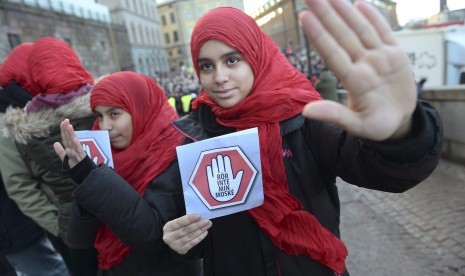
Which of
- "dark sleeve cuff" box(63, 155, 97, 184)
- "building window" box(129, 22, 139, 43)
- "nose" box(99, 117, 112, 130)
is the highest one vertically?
"building window" box(129, 22, 139, 43)

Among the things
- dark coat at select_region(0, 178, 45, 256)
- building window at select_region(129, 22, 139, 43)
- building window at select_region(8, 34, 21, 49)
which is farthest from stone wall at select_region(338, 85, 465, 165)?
building window at select_region(129, 22, 139, 43)

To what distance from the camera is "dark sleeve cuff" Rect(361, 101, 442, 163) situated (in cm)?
96

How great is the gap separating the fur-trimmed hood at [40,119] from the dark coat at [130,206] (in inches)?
26.4

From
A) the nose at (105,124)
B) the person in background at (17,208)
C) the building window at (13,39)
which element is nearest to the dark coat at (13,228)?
the person in background at (17,208)

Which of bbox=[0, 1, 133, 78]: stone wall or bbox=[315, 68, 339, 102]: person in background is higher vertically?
bbox=[0, 1, 133, 78]: stone wall

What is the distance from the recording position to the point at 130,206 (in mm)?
1475

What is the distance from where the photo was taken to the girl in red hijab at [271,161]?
1.32 meters

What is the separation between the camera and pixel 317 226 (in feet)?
4.38

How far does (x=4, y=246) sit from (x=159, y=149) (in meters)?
1.68

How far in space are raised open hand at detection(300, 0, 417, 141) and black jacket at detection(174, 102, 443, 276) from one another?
12 centimetres

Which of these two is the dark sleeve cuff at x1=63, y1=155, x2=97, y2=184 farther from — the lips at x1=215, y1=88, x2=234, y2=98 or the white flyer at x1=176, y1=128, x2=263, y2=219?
the lips at x1=215, y1=88, x2=234, y2=98

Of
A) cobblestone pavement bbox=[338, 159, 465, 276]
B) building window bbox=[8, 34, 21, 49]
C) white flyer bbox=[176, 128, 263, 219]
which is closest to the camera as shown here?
white flyer bbox=[176, 128, 263, 219]

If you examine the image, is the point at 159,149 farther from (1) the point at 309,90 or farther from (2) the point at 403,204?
(2) the point at 403,204

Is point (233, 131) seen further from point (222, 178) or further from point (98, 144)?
point (98, 144)
